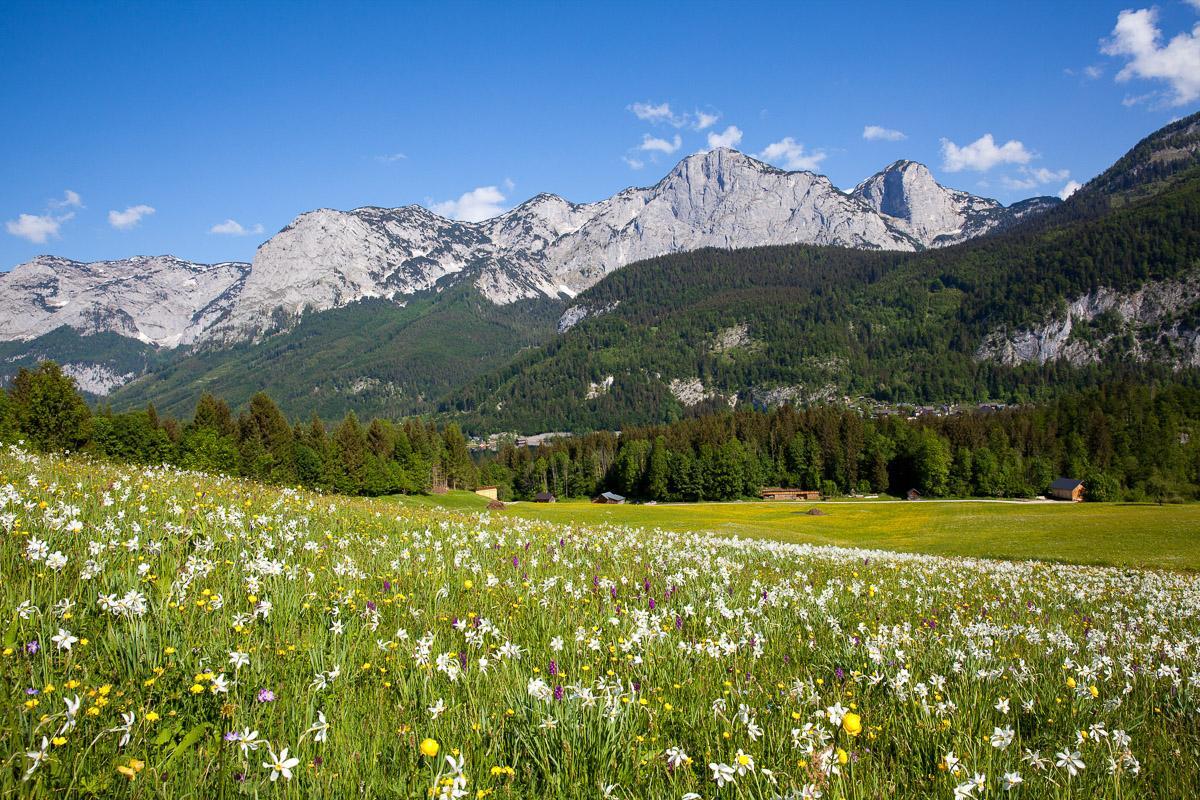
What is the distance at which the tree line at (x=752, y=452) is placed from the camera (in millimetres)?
74812

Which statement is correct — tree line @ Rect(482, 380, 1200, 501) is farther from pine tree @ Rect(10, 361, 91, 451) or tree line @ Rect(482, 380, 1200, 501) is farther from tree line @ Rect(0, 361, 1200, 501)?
pine tree @ Rect(10, 361, 91, 451)

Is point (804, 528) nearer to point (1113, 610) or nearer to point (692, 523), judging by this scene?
point (692, 523)

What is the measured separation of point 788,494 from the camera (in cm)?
11788

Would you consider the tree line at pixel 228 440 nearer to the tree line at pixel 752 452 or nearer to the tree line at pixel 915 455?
the tree line at pixel 752 452

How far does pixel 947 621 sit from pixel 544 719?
7.05 meters

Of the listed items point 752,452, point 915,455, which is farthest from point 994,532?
point 752,452

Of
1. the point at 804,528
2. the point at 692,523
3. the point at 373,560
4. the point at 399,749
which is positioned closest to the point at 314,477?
the point at 692,523

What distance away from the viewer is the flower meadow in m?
2.95

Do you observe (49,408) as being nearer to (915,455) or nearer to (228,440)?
(228,440)

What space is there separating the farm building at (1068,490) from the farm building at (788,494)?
37819mm

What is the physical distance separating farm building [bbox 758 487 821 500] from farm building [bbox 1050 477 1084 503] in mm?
37819

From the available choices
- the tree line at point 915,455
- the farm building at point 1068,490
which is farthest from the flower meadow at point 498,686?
the tree line at point 915,455

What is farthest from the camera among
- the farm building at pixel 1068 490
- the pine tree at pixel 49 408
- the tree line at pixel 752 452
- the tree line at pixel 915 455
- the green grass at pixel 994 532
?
the tree line at pixel 915 455

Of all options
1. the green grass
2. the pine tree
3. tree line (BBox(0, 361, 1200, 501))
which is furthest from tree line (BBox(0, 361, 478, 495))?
the green grass
